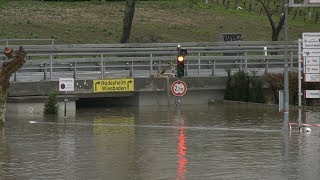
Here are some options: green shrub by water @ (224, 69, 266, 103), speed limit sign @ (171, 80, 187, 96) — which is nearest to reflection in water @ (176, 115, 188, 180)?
speed limit sign @ (171, 80, 187, 96)

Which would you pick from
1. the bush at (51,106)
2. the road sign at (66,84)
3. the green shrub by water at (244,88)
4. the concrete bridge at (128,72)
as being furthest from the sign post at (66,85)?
the green shrub by water at (244,88)

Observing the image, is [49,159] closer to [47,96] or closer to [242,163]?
[242,163]

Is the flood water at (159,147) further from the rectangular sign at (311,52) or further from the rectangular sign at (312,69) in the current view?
the rectangular sign at (311,52)

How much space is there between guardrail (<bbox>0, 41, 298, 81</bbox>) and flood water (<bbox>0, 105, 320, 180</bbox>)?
14.3 feet

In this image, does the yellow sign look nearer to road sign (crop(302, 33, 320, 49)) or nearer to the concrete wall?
the concrete wall

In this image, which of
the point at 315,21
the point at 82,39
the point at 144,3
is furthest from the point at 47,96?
the point at 315,21

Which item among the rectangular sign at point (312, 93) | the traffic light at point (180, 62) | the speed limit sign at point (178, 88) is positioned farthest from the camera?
the traffic light at point (180, 62)

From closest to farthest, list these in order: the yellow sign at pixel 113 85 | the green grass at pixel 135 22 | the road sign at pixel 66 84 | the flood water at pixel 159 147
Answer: the flood water at pixel 159 147, the road sign at pixel 66 84, the yellow sign at pixel 113 85, the green grass at pixel 135 22

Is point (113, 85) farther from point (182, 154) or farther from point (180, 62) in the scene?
point (182, 154)

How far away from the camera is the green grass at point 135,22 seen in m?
64.8

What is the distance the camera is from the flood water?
63.2 feet

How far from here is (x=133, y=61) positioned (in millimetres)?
41250

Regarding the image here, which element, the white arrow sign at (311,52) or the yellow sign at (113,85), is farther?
the yellow sign at (113,85)

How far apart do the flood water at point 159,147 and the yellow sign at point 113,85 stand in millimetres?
2849
